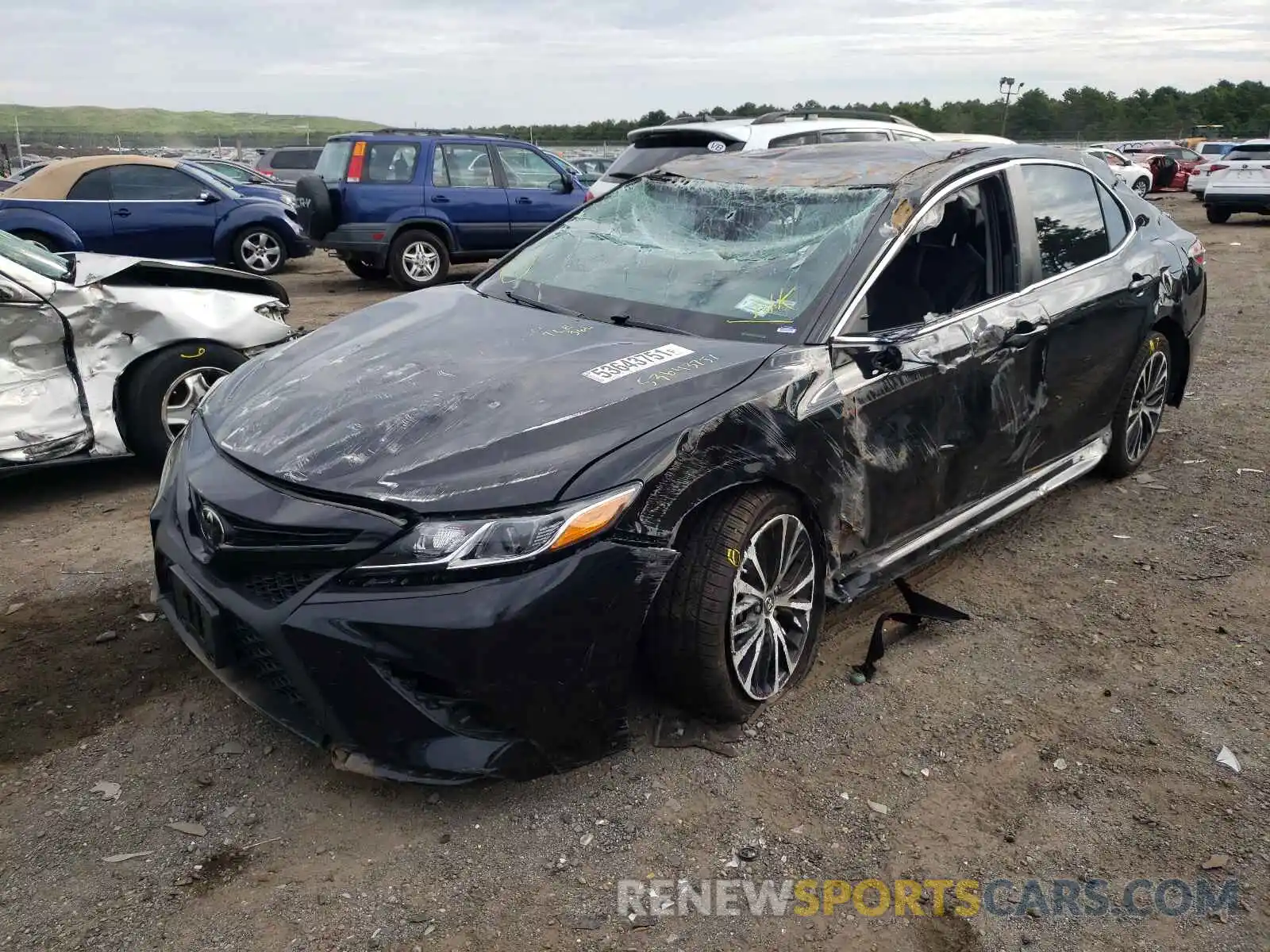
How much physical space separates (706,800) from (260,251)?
39.3 feet

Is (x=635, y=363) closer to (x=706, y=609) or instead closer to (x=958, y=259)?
(x=706, y=609)

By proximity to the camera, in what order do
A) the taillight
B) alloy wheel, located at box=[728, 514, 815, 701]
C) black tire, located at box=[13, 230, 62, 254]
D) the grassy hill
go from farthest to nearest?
the grassy hill
the taillight
black tire, located at box=[13, 230, 62, 254]
alloy wheel, located at box=[728, 514, 815, 701]

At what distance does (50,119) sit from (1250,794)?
11300cm

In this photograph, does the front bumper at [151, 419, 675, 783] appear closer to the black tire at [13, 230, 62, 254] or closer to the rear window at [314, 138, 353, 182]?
the rear window at [314, 138, 353, 182]

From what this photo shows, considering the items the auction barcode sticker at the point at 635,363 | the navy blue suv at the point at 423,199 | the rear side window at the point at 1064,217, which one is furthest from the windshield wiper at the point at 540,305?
the navy blue suv at the point at 423,199

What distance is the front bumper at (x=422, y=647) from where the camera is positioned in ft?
8.05

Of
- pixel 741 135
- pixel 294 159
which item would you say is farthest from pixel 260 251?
pixel 294 159

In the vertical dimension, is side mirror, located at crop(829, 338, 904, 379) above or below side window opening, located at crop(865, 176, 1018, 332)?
below

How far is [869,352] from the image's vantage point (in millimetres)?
3227

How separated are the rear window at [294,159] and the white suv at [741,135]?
16990 mm

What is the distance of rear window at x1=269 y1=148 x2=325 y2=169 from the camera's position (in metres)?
25.2

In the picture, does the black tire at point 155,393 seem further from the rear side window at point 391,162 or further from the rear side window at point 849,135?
the rear side window at point 391,162

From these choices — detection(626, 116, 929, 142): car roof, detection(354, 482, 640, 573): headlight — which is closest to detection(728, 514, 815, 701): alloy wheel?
detection(354, 482, 640, 573): headlight

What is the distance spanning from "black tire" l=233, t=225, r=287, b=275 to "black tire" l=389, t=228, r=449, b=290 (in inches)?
83.7
